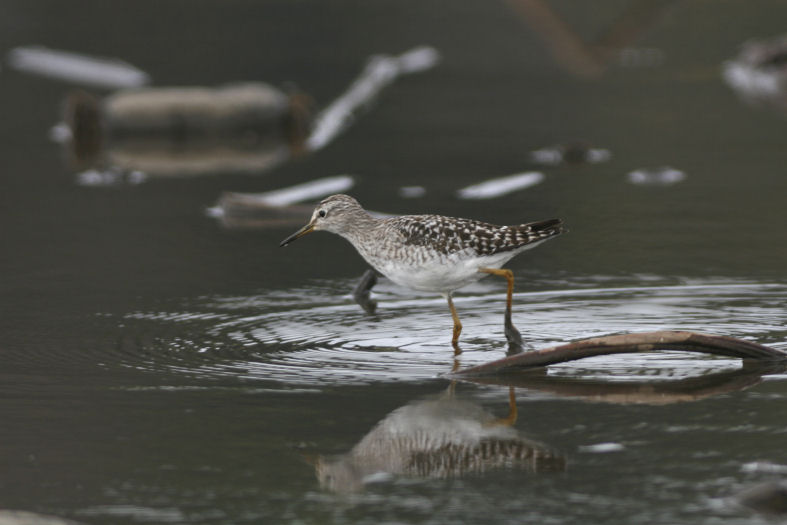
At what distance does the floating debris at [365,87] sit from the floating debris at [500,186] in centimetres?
339

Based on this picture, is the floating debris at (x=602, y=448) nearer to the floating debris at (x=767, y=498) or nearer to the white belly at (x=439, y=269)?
the floating debris at (x=767, y=498)

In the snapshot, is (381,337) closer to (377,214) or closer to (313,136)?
(377,214)

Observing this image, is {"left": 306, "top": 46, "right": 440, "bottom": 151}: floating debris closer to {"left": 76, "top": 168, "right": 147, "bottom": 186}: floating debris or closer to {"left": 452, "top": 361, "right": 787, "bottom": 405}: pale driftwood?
{"left": 76, "top": 168, "right": 147, "bottom": 186}: floating debris

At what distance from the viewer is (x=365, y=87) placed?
2277 cm

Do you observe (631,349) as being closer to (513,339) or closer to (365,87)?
(513,339)

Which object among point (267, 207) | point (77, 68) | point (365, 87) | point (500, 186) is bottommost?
point (267, 207)

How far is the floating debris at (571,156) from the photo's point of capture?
17.0 meters

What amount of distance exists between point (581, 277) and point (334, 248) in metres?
Result: 2.66

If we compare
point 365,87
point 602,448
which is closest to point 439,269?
point 602,448

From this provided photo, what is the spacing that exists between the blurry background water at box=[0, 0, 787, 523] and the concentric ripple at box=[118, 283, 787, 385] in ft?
0.11

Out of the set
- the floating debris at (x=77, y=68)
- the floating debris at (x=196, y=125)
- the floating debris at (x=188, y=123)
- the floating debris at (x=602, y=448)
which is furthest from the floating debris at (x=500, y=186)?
the floating debris at (x=77, y=68)

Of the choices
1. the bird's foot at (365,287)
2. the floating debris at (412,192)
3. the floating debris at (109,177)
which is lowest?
the bird's foot at (365,287)

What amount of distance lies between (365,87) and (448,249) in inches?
527

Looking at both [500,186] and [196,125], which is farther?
[196,125]
